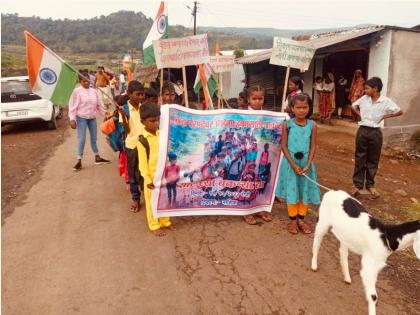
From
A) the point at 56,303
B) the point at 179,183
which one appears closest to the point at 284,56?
the point at 179,183

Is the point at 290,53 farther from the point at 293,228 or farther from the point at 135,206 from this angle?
the point at 135,206

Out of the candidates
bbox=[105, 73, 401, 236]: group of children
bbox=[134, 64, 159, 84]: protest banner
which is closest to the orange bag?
bbox=[105, 73, 401, 236]: group of children

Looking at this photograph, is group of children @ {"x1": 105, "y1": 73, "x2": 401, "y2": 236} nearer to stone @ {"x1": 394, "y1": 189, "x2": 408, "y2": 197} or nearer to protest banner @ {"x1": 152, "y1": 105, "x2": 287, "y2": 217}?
protest banner @ {"x1": 152, "y1": 105, "x2": 287, "y2": 217}

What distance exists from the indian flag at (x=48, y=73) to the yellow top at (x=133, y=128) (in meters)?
0.92

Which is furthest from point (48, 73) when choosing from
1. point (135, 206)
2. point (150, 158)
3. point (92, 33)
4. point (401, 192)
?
point (92, 33)

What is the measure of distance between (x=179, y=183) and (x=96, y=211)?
4.79 ft

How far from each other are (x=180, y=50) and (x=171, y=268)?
10.3 feet

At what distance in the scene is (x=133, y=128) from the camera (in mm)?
4957

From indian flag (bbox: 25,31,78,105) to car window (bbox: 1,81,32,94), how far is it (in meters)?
7.12

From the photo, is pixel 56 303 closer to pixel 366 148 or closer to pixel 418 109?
pixel 366 148

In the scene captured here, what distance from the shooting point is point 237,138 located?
173 inches

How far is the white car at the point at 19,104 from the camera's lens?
11008mm

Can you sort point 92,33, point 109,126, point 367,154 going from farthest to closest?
point 92,33 → point 367,154 → point 109,126

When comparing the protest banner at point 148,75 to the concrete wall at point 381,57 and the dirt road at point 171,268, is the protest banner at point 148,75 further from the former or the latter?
the dirt road at point 171,268
